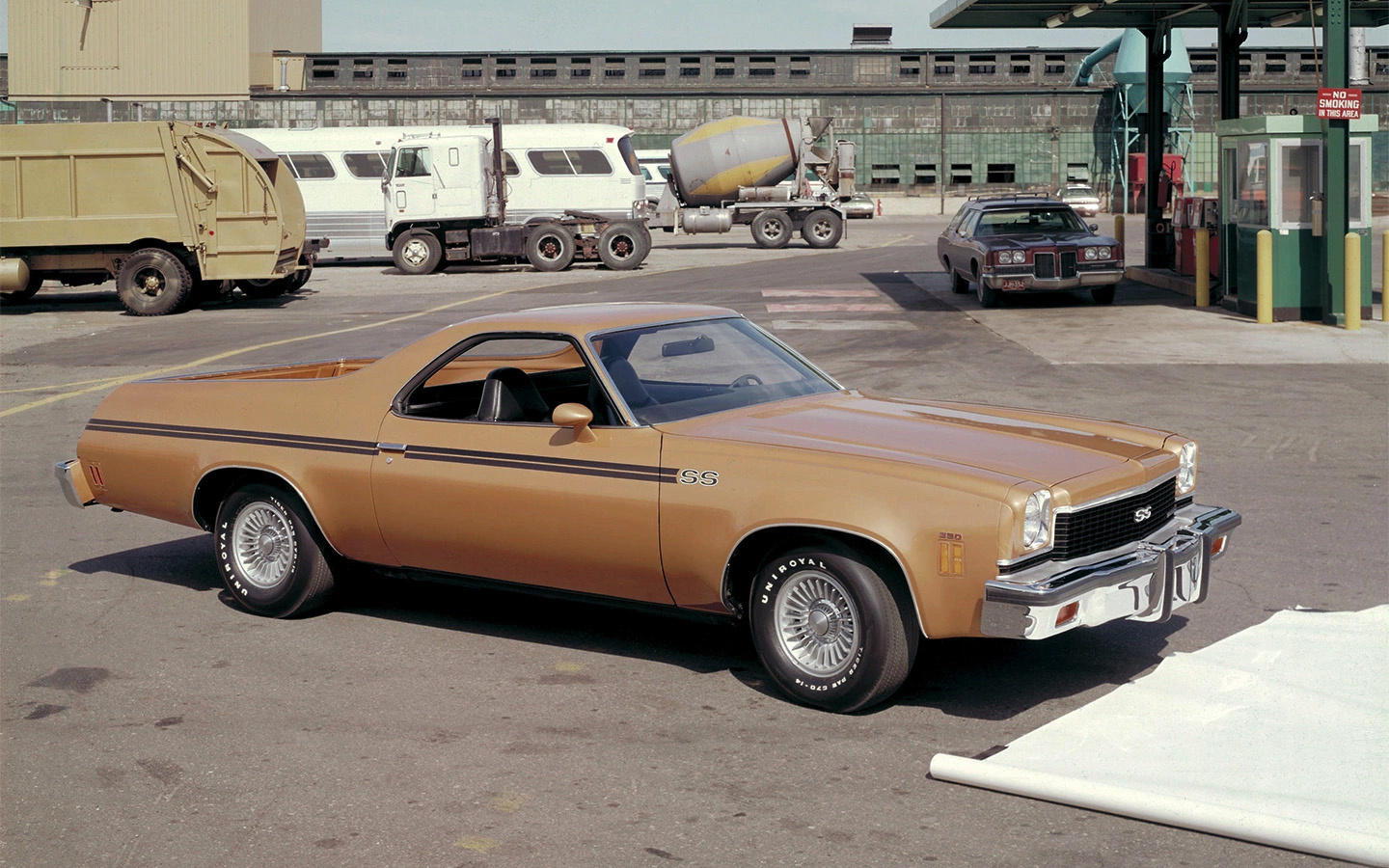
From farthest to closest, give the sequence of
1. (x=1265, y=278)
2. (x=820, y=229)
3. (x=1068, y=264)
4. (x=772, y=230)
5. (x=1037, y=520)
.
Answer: (x=772, y=230)
(x=820, y=229)
(x=1068, y=264)
(x=1265, y=278)
(x=1037, y=520)

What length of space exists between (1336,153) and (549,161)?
19.2m

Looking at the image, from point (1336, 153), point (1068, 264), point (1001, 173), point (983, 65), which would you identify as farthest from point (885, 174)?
point (1336, 153)

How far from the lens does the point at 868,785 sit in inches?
183

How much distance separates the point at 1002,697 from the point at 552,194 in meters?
29.2

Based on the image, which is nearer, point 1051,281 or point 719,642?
point 719,642

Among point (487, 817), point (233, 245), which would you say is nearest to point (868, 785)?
point (487, 817)

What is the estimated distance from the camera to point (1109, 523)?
5.37 meters

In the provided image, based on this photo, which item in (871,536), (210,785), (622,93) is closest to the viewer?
(210,785)

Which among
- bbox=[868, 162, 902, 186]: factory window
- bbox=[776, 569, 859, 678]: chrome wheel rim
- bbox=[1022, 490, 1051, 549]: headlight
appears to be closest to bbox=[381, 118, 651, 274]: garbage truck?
bbox=[776, 569, 859, 678]: chrome wheel rim

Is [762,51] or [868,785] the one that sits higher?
[762,51]

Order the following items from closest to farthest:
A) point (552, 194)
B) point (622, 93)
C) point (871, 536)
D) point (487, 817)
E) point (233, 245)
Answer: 1. point (487, 817)
2. point (871, 536)
3. point (233, 245)
4. point (552, 194)
5. point (622, 93)

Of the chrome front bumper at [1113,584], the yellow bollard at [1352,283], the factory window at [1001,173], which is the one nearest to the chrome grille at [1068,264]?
the yellow bollard at [1352,283]

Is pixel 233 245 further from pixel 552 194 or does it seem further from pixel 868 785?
pixel 868 785

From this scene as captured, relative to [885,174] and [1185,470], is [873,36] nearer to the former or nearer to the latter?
[885,174]
